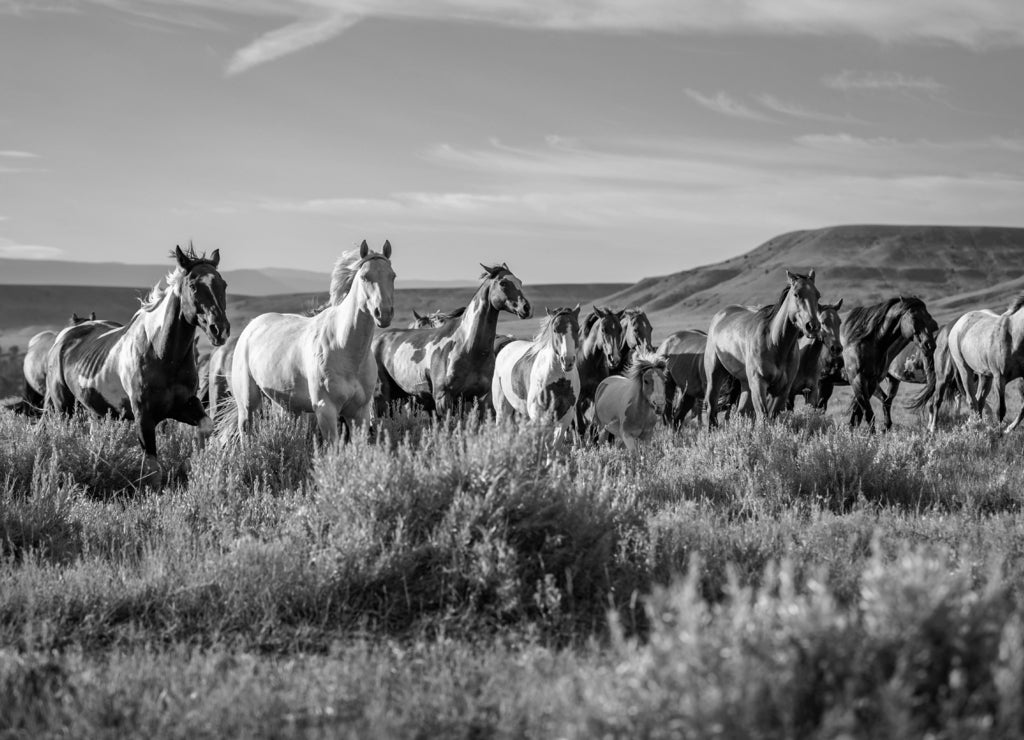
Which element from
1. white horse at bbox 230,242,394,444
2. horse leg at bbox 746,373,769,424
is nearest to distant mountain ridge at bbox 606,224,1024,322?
horse leg at bbox 746,373,769,424

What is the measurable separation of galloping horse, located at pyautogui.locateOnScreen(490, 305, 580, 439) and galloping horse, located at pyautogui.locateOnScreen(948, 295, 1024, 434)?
22.2 ft

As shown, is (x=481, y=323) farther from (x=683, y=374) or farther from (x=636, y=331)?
(x=683, y=374)

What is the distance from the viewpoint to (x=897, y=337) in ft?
49.6

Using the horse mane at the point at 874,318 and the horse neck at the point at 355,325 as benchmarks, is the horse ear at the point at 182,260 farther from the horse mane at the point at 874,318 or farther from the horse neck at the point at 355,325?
the horse mane at the point at 874,318

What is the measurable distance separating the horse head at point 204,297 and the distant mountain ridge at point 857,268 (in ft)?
302

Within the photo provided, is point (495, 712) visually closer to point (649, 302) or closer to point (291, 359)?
point (291, 359)

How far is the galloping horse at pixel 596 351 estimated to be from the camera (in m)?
12.4

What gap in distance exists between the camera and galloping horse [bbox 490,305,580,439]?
10277 millimetres

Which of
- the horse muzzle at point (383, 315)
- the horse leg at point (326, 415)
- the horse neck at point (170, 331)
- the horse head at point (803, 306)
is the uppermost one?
the horse head at point (803, 306)

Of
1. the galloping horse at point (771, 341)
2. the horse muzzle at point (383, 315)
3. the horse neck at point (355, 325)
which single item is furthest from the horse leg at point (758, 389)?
the horse muzzle at point (383, 315)

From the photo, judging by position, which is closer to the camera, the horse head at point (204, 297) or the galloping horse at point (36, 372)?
the horse head at point (204, 297)

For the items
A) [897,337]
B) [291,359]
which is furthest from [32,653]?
[897,337]

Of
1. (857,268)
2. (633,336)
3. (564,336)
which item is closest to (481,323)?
(564,336)

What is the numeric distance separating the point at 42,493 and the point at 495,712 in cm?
461
